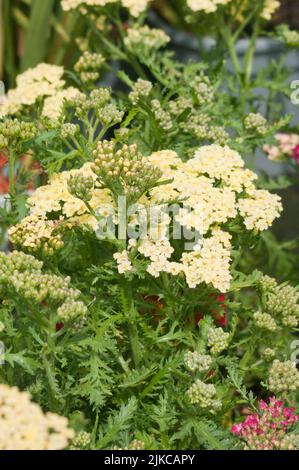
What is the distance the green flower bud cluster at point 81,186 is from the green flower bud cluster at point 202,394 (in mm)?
562

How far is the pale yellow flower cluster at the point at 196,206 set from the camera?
2213 mm

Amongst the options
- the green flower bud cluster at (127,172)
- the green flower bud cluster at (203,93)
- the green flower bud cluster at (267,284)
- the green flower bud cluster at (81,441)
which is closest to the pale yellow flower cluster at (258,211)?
the green flower bud cluster at (267,284)

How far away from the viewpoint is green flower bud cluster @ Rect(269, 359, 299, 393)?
7.23 ft

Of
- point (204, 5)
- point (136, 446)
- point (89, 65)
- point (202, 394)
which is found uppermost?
point (204, 5)

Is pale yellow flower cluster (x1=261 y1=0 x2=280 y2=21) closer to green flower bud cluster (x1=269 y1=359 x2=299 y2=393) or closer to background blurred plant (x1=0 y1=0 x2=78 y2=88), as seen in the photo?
background blurred plant (x1=0 y1=0 x2=78 y2=88)

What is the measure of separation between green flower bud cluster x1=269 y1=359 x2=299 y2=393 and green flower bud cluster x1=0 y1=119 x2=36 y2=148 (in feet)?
3.23

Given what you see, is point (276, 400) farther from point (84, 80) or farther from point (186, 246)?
point (84, 80)

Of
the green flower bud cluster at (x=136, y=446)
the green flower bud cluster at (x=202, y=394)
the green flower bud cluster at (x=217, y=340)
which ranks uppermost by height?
the green flower bud cluster at (x=217, y=340)

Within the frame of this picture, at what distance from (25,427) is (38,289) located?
486 millimetres

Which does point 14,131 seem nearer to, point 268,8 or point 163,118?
point 163,118

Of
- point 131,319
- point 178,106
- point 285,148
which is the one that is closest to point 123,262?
point 131,319

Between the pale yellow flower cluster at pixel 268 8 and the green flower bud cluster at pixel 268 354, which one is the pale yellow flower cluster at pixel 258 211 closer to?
the green flower bud cluster at pixel 268 354

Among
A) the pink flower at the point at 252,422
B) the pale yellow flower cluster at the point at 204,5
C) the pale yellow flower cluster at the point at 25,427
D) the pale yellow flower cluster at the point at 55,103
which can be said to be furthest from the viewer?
the pale yellow flower cluster at the point at 204,5

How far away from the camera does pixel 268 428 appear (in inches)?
81.9
